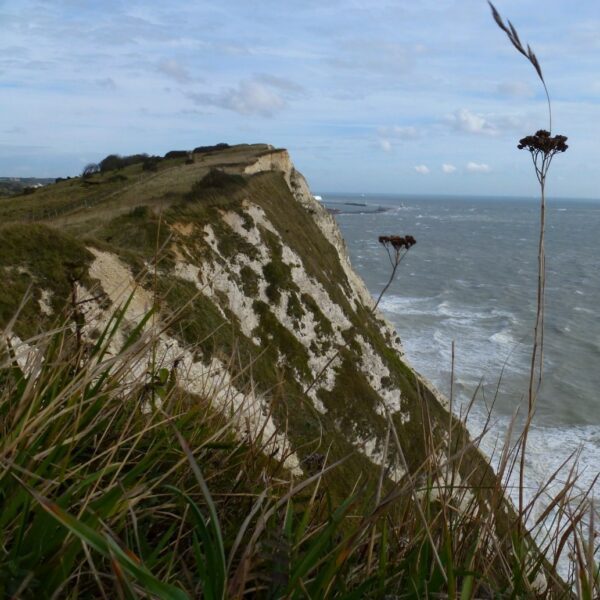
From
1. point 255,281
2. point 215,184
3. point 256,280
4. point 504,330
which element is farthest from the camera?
point 504,330

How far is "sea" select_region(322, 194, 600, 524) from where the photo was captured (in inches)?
1368

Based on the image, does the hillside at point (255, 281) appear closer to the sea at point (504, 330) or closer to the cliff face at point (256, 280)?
the cliff face at point (256, 280)

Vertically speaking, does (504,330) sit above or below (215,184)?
below

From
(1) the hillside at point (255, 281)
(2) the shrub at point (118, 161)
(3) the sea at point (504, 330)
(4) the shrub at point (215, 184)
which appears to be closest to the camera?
(1) the hillside at point (255, 281)

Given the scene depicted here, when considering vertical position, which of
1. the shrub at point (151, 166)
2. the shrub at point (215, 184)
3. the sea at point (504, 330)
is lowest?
the sea at point (504, 330)

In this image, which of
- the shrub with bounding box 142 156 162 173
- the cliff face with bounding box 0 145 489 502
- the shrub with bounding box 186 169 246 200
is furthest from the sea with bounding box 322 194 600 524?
the shrub with bounding box 142 156 162 173

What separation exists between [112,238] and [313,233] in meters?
19.0

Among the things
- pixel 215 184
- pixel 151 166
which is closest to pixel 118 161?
pixel 151 166

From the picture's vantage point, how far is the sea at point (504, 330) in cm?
3475

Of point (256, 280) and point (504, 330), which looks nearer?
point (256, 280)

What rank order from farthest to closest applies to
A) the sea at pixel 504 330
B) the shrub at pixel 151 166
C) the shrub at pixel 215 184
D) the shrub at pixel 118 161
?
1. the shrub at pixel 118 161
2. the shrub at pixel 151 166
3. the sea at pixel 504 330
4. the shrub at pixel 215 184

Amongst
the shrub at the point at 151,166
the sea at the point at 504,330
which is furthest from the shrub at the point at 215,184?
the shrub at the point at 151,166

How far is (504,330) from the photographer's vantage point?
57.1 metres

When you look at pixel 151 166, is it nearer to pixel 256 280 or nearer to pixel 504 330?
pixel 504 330
